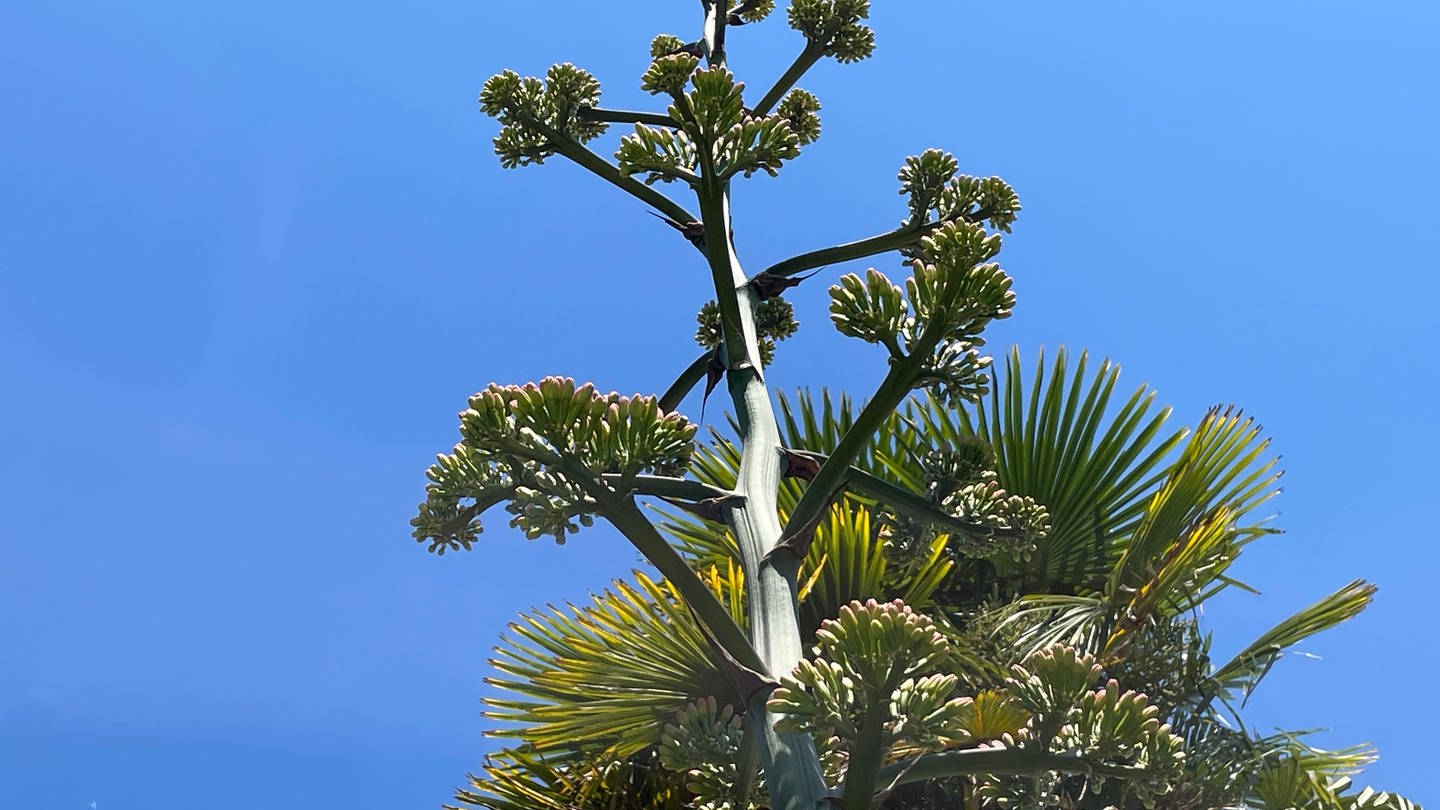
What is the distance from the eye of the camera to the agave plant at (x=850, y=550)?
2.66 meters

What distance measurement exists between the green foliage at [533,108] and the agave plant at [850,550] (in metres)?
0.01

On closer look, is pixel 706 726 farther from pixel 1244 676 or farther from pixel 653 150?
pixel 1244 676

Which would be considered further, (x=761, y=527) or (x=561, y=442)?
(x=761, y=527)

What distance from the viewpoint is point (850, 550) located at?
479 centimetres

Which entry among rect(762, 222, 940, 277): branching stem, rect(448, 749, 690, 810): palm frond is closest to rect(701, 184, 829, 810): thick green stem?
rect(762, 222, 940, 277): branching stem

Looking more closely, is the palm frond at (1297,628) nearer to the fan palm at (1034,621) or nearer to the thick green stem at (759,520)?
the fan palm at (1034,621)

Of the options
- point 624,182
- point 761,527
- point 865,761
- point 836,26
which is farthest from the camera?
point 836,26

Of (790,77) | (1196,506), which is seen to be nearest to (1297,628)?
(1196,506)

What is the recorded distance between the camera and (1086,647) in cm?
433

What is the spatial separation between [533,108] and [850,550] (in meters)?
2.17

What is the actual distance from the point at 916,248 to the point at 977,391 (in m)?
1.07

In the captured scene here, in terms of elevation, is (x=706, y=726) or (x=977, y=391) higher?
(x=977, y=391)

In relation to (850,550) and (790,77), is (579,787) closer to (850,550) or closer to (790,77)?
(850,550)

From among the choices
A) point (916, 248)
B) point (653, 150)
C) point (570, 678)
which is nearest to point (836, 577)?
point (570, 678)
